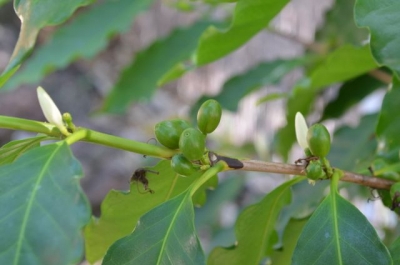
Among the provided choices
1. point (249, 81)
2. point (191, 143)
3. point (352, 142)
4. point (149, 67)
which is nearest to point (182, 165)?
point (191, 143)

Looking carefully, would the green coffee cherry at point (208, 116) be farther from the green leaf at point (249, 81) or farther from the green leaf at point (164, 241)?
the green leaf at point (249, 81)

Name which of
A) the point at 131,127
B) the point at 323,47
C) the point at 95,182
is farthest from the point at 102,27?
the point at 131,127

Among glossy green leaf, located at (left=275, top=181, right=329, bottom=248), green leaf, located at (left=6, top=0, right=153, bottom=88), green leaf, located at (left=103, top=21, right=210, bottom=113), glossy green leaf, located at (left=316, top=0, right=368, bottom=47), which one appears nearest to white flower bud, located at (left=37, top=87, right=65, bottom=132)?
glossy green leaf, located at (left=275, top=181, right=329, bottom=248)

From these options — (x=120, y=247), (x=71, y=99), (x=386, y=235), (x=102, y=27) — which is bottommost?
(x=71, y=99)

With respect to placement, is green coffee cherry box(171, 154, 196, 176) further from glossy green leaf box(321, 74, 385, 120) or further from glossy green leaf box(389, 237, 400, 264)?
glossy green leaf box(321, 74, 385, 120)

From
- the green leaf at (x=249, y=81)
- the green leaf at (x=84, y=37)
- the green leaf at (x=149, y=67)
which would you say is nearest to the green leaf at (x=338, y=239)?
the green leaf at (x=249, y=81)

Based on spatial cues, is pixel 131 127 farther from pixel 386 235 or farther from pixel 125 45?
pixel 386 235
